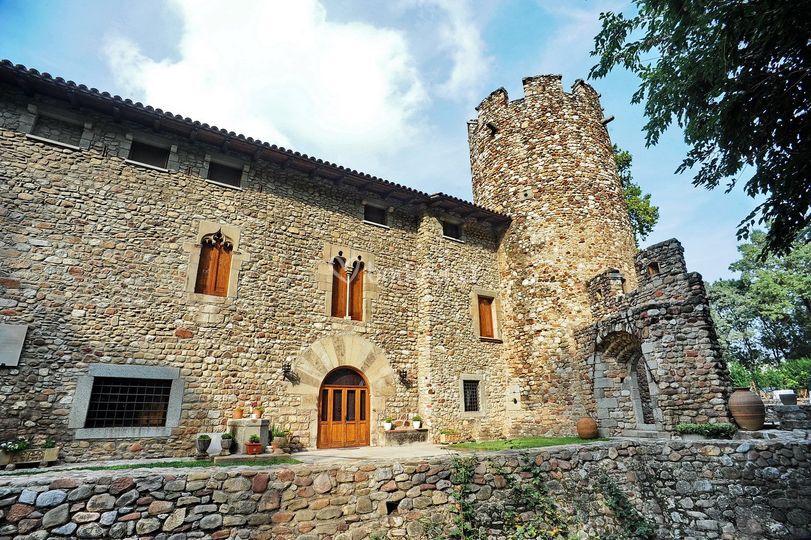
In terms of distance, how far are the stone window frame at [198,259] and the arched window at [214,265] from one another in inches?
3.2

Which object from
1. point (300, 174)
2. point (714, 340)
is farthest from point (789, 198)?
point (300, 174)

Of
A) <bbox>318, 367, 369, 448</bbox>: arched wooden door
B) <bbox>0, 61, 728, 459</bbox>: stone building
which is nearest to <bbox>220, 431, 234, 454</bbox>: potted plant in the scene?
<bbox>0, 61, 728, 459</bbox>: stone building

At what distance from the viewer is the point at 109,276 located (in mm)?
8117

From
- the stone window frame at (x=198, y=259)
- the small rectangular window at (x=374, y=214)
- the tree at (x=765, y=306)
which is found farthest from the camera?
the tree at (x=765, y=306)

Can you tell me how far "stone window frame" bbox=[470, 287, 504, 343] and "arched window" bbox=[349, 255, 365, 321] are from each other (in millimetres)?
3774

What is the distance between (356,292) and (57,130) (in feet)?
24.8

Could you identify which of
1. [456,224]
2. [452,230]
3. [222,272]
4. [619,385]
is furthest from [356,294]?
[619,385]

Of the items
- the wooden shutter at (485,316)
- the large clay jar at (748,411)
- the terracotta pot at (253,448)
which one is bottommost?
the terracotta pot at (253,448)

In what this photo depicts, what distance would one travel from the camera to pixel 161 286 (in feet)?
28.1

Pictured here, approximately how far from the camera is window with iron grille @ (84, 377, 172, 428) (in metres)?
7.53

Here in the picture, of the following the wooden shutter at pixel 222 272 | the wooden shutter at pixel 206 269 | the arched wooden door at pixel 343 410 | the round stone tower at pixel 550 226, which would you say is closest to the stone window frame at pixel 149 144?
the wooden shutter at pixel 206 269

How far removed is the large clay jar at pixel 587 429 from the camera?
965 centimetres

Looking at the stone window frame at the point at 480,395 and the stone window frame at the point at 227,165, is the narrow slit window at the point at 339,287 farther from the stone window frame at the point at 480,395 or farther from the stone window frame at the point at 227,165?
the stone window frame at the point at 480,395

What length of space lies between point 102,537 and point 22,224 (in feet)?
21.3
